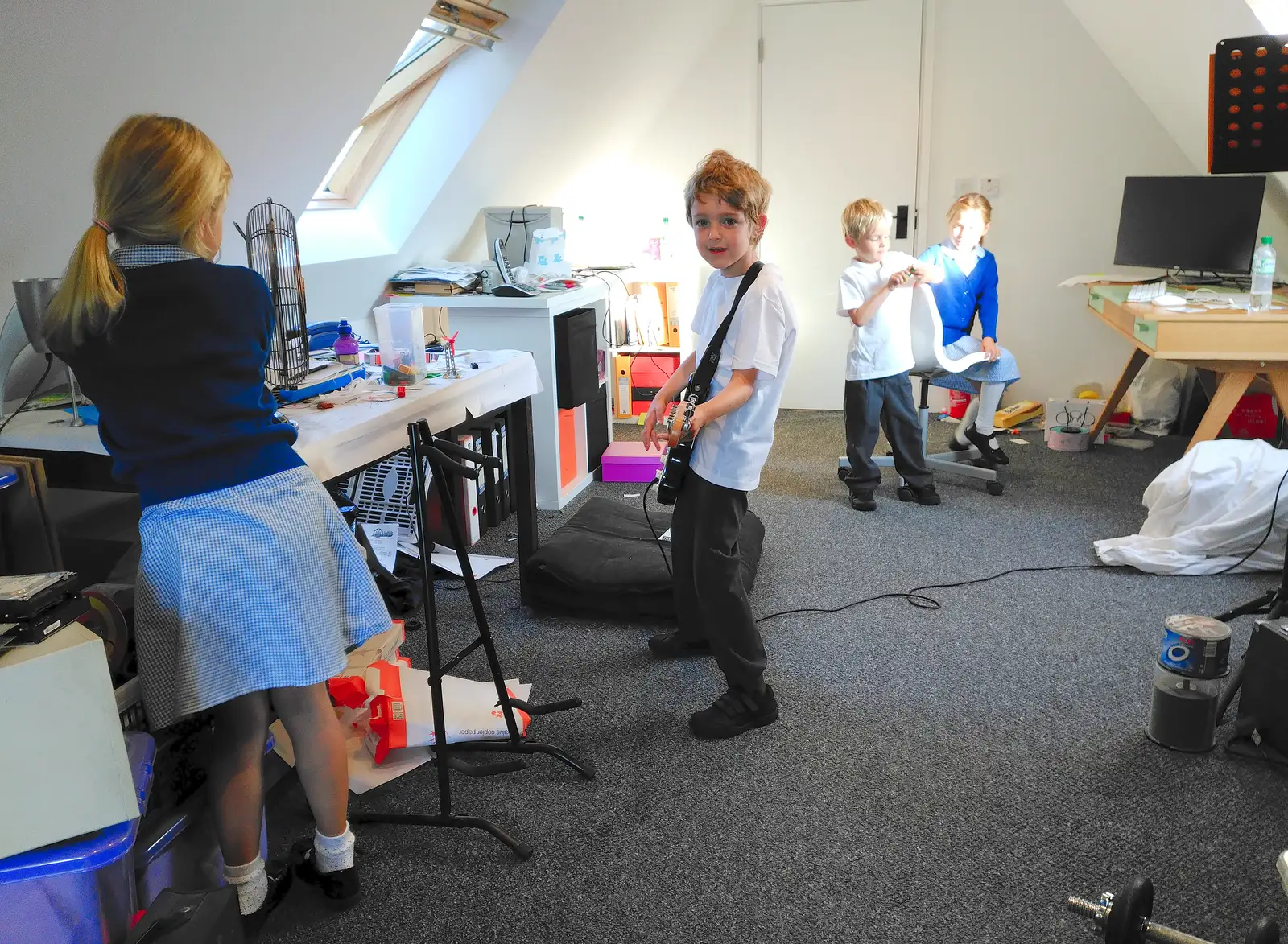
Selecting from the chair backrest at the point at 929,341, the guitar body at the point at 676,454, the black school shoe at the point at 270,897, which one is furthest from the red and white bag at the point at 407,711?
the chair backrest at the point at 929,341

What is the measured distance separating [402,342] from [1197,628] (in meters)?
1.93

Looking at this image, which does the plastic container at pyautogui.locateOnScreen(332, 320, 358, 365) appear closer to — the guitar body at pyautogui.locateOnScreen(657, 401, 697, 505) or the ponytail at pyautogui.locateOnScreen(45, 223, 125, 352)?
the guitar body at pyautogui.locateOnScreen(657, 401, 697, 505)

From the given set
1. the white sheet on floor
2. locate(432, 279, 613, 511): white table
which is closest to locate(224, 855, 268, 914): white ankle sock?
locate(432, 279, 613, 511): white table

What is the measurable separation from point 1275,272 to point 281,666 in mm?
4765

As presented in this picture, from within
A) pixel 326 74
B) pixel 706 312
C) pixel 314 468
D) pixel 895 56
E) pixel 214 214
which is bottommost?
pixel 314 468

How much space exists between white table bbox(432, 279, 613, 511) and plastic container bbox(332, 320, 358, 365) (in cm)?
95

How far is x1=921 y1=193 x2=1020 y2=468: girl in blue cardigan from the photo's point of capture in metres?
3.84

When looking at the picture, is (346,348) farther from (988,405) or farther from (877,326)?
(988,405)

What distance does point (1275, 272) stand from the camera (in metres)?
4.51

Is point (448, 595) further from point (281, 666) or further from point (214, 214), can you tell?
point (214, 214)

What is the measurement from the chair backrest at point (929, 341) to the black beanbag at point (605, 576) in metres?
1.28

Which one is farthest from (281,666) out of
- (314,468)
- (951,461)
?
(951,461)

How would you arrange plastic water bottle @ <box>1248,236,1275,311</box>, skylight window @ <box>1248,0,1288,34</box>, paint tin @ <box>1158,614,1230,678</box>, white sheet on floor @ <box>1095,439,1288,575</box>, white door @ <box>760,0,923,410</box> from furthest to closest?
white door @ <box>760,0,923,410</box>
plastic water bottle @ <box>1248,236,1275,311</box>
skylight window @ <box>1248,0,1288,34</box>
white sheet on floor @ <box>1095,439,1288,575</box>
paint tin @ <box>1158,614,1230,678</box>

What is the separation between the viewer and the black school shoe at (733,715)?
84.1 inches
